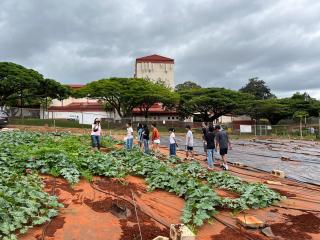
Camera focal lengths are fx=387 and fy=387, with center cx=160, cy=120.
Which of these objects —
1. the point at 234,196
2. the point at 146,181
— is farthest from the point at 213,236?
the point at 146,181

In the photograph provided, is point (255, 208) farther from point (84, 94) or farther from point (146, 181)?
point (84, 94)

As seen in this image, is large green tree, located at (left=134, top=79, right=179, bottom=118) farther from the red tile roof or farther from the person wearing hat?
the person wearing hat

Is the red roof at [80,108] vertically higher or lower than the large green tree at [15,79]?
lower

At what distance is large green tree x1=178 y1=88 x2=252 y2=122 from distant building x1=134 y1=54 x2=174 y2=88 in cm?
2225

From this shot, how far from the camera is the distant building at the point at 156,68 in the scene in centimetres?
8100

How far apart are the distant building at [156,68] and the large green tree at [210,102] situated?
73.0 feet

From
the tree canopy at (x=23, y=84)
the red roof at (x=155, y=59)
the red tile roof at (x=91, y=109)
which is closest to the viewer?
the tree canopy at (x=23, y=84)

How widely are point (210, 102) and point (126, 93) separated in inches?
483

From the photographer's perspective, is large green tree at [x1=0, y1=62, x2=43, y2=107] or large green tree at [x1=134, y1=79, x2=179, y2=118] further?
large green tree at [x1=134, y1=79, x2=179, y2=118]

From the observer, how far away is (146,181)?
10875mm

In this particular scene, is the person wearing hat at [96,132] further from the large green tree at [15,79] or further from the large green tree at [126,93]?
the large green tree at [126,93]

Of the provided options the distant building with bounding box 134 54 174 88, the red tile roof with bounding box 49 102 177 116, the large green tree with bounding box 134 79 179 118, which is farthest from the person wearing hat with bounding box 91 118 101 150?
the distant building with bounding box 134 54 174 88

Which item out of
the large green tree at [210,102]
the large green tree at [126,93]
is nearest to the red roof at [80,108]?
the large green tree at [126,93]

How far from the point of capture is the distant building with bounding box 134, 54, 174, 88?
266 ft
